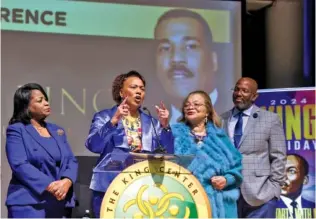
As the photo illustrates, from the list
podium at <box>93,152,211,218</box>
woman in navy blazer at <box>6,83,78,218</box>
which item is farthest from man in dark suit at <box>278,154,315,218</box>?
woman in navy blazer at <box>6,83,78,218</box>

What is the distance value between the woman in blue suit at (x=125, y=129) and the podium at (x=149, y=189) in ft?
0.28

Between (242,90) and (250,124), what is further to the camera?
(242,90)

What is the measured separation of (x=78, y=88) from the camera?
5.31 meters

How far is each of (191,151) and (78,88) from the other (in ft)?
3.06

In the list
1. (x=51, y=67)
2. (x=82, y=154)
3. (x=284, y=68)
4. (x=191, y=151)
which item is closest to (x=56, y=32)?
(x=51, y=67)

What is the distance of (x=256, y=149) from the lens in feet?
17.5

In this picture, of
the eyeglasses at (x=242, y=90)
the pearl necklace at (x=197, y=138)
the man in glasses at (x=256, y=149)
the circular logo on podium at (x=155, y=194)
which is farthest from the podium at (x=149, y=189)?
the eyeglasses at (x=242, y=90)

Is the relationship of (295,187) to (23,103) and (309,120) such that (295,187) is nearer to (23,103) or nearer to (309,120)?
(309,120)

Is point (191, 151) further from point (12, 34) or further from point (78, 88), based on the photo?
point (12, 34)

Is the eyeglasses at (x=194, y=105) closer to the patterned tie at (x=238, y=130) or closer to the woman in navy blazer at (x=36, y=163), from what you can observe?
the patterned tie at (x=238, y=130)

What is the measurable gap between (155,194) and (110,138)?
1.53 ft

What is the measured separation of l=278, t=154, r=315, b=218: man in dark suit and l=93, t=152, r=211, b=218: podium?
0.96 meters

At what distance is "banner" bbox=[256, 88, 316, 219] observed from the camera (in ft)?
18.3

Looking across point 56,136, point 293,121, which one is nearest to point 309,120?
point 293,121
